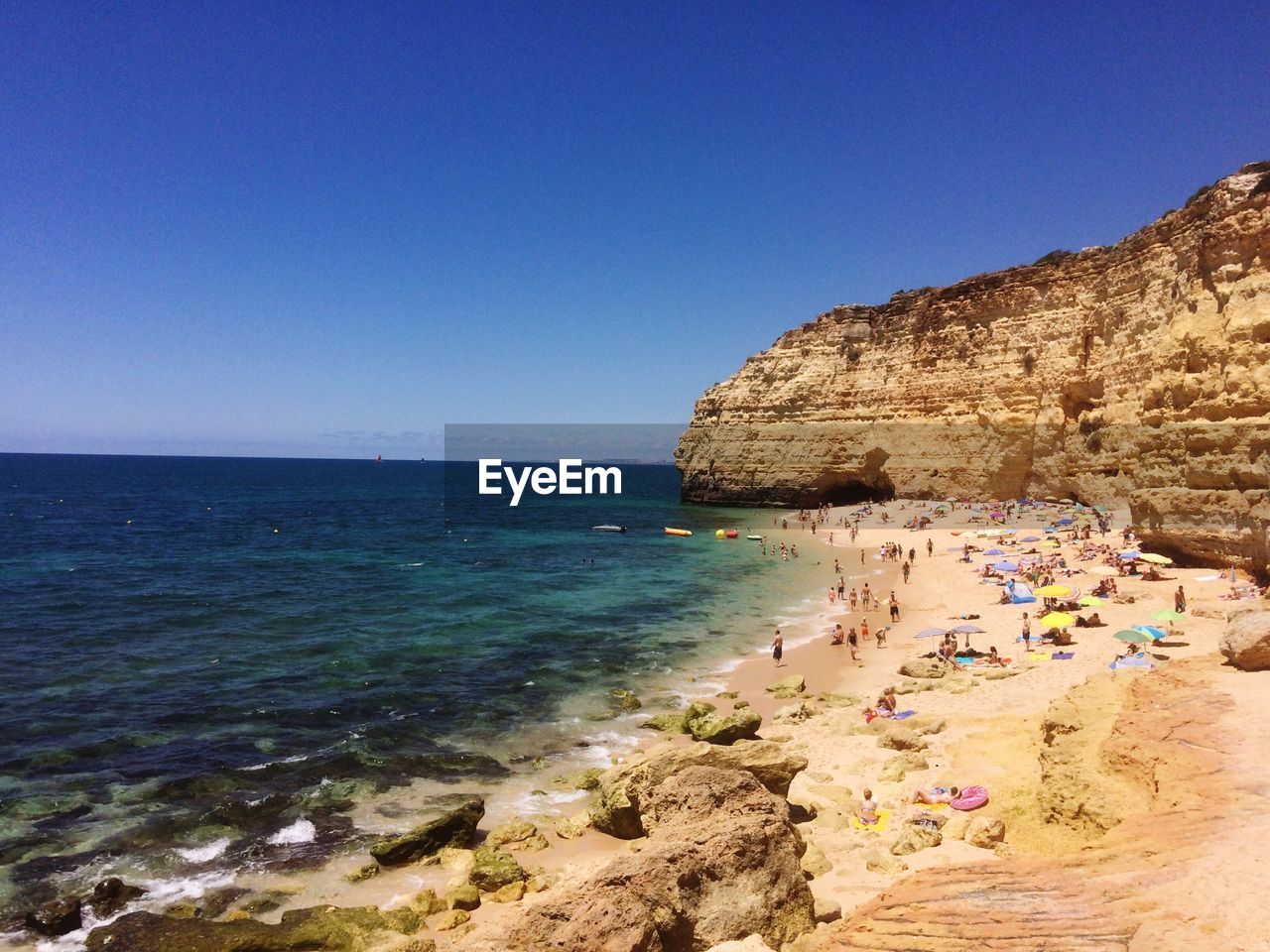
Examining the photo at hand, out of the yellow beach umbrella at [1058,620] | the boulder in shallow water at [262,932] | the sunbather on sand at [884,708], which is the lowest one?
the boulder in shallow water at [262,932]

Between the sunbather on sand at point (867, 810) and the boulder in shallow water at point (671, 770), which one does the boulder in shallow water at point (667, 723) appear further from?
the sunbather on sand at point (867, 810)

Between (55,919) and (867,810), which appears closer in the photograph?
(55,919)

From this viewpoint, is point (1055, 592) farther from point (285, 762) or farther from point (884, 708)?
point (285, 762)

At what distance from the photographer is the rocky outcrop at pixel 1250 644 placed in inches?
369

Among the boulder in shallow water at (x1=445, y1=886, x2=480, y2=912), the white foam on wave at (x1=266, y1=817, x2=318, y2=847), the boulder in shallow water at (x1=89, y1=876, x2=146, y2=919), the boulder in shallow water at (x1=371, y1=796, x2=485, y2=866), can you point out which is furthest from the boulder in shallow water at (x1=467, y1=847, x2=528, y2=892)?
the boulder in shallow water at (x1=89, y1=876, x2=146, y2=919)

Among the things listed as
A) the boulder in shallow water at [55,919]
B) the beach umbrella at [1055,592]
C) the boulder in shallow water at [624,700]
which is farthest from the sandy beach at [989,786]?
the boulder in shallow water at [55,919]

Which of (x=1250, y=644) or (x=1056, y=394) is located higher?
(x=1056, y=394)

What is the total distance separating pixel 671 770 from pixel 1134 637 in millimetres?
12777

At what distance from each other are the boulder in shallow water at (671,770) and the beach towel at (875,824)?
46.1 inches

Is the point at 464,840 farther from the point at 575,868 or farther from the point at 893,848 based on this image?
the point at 893,848

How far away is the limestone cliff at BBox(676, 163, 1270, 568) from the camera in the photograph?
70.3 ft

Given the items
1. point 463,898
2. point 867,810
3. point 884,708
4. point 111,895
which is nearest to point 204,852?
point 111,895

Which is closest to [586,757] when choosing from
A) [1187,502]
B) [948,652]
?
[948,652]

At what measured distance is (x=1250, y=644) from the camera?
942 cm
